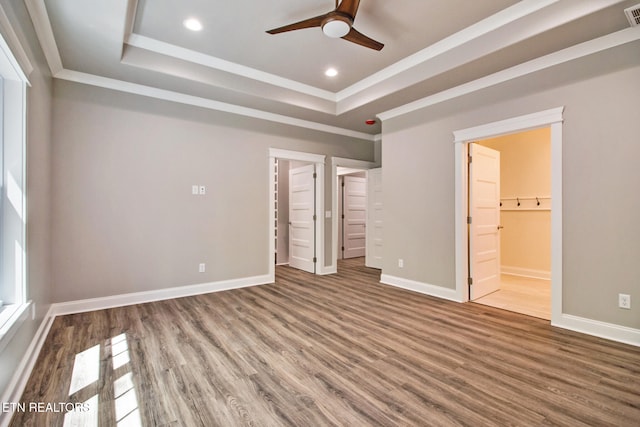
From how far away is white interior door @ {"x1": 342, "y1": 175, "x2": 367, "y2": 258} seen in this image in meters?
7.52

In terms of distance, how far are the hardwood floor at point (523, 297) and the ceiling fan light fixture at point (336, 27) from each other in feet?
11.6

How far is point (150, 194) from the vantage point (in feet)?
12.9

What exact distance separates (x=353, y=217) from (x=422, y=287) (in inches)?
137

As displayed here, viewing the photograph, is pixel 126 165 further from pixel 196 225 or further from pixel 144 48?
pixel 144 48

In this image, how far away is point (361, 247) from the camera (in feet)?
25.7

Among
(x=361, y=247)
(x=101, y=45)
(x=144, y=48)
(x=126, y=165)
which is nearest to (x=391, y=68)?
(x=144, y=48)

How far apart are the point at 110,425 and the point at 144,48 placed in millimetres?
3466

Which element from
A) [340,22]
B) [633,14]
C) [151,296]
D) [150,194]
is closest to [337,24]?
[340,22]

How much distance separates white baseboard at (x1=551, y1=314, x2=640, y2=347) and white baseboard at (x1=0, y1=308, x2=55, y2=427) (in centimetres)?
436

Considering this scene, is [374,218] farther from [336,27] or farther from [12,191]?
[12,191]

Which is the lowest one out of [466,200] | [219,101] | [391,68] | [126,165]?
[466,200]

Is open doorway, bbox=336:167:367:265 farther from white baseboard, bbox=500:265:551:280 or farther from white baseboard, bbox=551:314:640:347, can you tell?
white baseboard, bbox=551:314:640:347

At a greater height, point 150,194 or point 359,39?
point 359,39

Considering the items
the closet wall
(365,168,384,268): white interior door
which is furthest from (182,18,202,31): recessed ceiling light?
the closet wall
